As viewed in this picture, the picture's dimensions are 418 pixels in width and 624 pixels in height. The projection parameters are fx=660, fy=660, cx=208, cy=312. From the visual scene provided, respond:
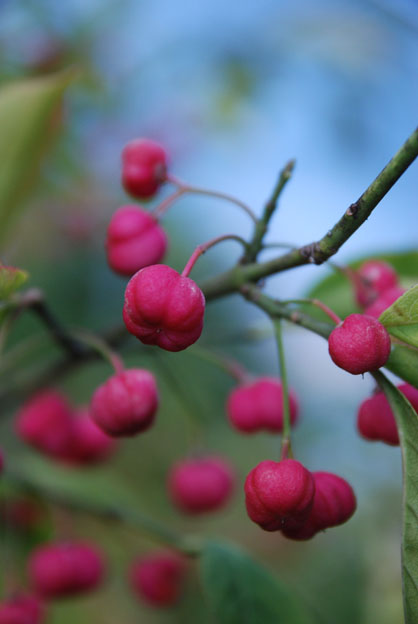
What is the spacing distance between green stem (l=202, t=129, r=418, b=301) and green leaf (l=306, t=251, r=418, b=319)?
33 centimetres

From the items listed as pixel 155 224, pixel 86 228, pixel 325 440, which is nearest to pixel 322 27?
pixel 86 228

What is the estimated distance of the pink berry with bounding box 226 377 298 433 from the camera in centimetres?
109

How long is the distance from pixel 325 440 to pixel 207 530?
0.63 m

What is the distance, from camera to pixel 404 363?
0.75m

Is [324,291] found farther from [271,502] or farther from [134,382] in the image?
[271,502]

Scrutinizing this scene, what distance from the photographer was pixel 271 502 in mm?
744

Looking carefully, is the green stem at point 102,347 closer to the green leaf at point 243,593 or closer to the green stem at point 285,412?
the green stem at point 285,412

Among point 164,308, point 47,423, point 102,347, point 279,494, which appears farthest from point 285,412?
point 47,423

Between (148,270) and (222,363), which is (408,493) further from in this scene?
(222,363)

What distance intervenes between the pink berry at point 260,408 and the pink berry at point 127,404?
0.22 metres

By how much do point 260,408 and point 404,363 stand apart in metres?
0.39

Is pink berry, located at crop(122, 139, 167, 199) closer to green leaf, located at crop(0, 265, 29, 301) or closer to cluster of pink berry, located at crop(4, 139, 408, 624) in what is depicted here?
cluster of pink berry, located at crop(4, 139, 408, 624)

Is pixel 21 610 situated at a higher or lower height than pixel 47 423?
lower

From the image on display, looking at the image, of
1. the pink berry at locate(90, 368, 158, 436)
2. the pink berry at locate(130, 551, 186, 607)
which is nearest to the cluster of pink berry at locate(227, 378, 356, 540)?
the pink berry at locate(90, 368, 158, 436)
